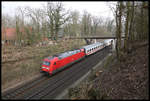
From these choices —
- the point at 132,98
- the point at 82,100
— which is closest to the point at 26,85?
the point at 82,100

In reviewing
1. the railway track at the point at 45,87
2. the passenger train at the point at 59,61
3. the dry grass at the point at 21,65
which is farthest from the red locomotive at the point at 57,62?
the dry grass at the point at 21,65

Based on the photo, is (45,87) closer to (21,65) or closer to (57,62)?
(57,62)

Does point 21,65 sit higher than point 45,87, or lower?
higher

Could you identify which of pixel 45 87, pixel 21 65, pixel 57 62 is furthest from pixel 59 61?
pixel 21 65

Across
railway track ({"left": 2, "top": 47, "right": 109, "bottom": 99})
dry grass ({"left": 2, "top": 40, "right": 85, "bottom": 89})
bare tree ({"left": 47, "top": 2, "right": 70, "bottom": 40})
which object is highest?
bare tree ({"left": 47, "top": 2, "right": 70, "bottom": 40})

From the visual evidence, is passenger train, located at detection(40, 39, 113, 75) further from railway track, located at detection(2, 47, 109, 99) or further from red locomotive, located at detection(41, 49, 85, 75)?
railway track, located at detection(2, 47, 109, 99)

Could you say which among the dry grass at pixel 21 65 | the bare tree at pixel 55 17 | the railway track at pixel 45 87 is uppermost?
the bare tree at pixel 55 17

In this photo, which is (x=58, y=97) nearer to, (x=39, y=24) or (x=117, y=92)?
(x=117, y=92)

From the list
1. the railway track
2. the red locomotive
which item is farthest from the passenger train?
the railway track

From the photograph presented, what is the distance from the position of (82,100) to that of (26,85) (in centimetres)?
847

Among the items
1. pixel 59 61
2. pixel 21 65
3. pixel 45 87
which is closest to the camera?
pixel 45 87

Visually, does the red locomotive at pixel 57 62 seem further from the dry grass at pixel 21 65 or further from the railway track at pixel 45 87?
the dry grass at pixel 21 65

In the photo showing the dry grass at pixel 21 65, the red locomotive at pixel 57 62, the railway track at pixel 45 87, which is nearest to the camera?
the railway track at pixel 45 87

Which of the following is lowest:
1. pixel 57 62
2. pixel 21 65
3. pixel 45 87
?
pixel 45 87
